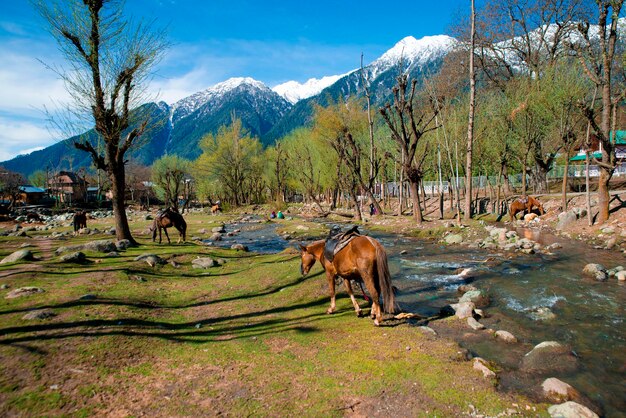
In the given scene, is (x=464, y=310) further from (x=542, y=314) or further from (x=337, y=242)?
(x=337, y=242)

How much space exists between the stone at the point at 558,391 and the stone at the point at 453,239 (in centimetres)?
1501

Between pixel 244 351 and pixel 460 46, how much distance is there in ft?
138

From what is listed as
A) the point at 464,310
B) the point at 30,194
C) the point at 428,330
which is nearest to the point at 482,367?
the point at 428,330

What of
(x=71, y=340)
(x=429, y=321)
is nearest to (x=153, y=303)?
(x=71, y=340)

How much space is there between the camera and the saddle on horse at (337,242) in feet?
27.9

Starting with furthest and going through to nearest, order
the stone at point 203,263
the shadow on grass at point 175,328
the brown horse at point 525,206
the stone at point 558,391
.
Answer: the brown horse at point 525,206, the stone at point 203,263, the shadow on grass at point 175,328, the stone at point 558,391

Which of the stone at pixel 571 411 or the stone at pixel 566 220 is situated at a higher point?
the stone at pixel 566 220

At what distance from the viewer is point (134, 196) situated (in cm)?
9075

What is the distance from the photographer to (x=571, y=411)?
4621 millimetres

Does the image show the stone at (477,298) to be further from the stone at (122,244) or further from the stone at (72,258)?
the stone at (122,244)

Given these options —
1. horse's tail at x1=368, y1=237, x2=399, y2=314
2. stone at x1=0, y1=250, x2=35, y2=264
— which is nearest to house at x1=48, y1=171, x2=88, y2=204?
stone at x1=0, y1=250, x2=35, y2=264

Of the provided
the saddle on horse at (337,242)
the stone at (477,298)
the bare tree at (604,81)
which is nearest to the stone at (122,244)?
the saddle on horse at (337,242)

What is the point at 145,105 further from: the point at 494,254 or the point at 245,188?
the point at 245,188

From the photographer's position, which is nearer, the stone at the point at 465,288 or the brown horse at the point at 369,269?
the brown horse at the point at 369,269
